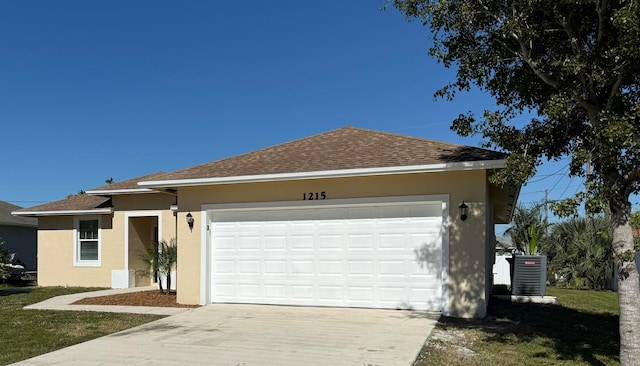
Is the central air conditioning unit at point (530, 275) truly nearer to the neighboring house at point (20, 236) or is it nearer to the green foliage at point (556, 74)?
the green foliage at point (556, 74)

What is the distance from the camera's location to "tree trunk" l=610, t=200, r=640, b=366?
6.16m

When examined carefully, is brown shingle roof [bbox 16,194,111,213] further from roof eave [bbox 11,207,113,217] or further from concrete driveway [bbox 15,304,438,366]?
concrete driveway [bbox 15,304,438,366]

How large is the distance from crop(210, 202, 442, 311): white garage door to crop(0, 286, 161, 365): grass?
2410 millimetres

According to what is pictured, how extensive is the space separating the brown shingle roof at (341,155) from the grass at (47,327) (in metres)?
3.67

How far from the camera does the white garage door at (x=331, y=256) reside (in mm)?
10898

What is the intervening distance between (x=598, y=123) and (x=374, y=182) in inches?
205

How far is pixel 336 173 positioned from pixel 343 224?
128 centimetres

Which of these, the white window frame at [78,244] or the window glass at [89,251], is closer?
the white window frame at [78,244]

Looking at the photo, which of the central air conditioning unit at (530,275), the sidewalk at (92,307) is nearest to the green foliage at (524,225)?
the central air conditioning unit at (530,275)

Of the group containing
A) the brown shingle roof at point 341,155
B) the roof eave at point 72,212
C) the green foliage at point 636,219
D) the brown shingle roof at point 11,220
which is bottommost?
the brown shingle roof at point 11,220

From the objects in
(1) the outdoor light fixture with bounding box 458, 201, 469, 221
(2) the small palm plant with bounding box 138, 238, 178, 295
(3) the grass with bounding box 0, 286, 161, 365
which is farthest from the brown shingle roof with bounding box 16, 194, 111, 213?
(1) the outdoor light fixture with bounding box 458, 201, 469, 221

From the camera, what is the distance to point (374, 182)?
11188 millimetres

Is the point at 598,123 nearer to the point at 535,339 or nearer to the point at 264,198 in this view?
the point at 535,339

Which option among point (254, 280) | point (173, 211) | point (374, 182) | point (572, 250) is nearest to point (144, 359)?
point (254, 280)
